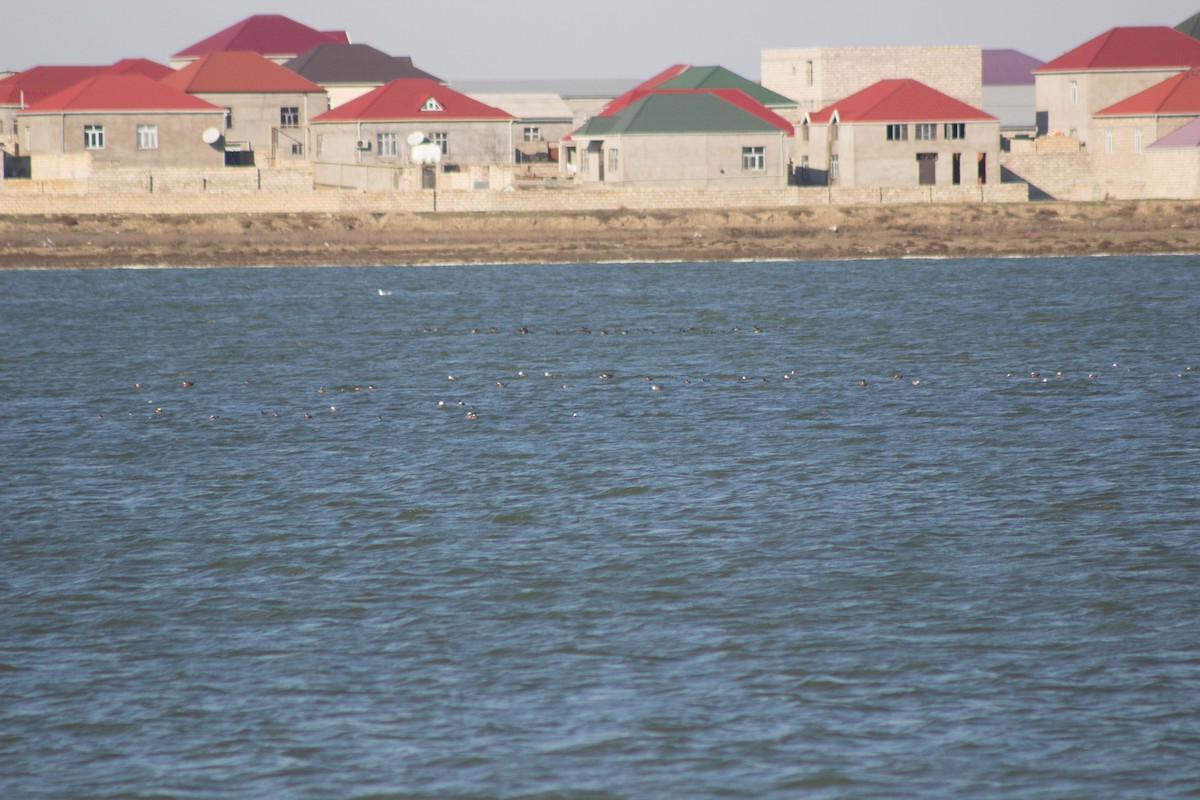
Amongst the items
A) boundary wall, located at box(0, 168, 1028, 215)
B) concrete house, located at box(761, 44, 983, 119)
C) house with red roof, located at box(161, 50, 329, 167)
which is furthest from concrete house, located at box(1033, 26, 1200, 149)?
house with red roof, located at box(161, 50, 329, 167)

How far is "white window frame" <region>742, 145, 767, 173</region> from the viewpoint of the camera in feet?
265

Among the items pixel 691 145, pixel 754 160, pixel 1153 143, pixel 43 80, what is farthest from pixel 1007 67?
pixel 43 80

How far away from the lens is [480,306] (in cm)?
5584

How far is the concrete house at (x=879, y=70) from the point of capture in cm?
10638

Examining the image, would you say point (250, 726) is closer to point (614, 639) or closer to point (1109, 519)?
point (614, 639)

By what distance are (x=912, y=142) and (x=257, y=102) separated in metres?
37.6

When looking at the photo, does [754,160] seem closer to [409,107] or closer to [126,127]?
[409,107]

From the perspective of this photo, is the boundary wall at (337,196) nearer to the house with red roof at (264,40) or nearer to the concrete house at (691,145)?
the concrete house at (691,145)

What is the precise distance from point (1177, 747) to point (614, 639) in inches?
216

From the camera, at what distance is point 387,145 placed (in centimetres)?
8588

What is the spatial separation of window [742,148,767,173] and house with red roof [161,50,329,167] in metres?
26.0

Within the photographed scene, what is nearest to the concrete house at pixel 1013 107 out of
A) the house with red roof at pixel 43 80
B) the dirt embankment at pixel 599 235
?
the dirt embankment at pixel 599 235

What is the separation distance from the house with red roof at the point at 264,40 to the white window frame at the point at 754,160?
51.8 meters

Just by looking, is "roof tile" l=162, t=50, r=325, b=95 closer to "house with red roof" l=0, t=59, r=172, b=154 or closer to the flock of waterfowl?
"house with red roof" l=0, t=59, r=172, b=154
